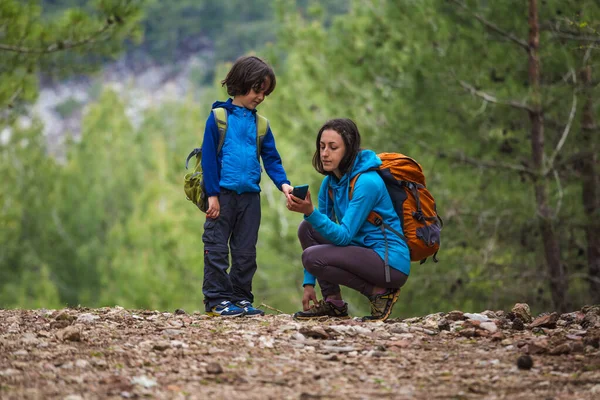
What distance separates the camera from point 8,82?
35.9 feet

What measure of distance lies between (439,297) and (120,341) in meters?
7.13

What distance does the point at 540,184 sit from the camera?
924 cm

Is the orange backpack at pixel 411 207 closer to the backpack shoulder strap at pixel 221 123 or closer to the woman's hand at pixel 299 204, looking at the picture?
the woman's hand at pixel 299 204

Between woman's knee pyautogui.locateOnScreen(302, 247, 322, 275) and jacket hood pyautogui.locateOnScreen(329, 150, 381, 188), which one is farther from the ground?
jacket hood pyautogui.locateOnScreen(329, 150, 381, 188)

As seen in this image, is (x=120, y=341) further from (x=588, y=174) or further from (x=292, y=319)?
(x=588, y=174)

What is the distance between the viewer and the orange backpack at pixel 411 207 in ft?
16.9

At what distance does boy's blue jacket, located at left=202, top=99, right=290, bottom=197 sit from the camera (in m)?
5.53

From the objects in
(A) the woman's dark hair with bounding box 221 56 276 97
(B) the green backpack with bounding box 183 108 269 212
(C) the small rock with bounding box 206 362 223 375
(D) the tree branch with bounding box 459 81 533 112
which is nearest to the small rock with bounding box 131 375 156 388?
(C) the small rock with bounding box 206 362 223 375

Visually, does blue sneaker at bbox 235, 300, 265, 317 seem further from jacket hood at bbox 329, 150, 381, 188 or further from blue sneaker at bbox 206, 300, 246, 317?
jacket hood at bbox 329, 150, 381, 188

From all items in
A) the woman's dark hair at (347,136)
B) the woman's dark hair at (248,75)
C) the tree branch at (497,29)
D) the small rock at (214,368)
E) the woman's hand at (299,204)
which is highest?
the tree branch at (497,29)

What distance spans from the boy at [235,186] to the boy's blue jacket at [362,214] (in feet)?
1.43

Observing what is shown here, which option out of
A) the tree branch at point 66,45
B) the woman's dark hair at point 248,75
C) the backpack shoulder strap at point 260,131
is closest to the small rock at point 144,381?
the backpack shoulder strap at point 260,131

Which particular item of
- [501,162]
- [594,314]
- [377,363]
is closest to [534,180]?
[501,162]

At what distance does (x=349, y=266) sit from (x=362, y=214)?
0.36 m
